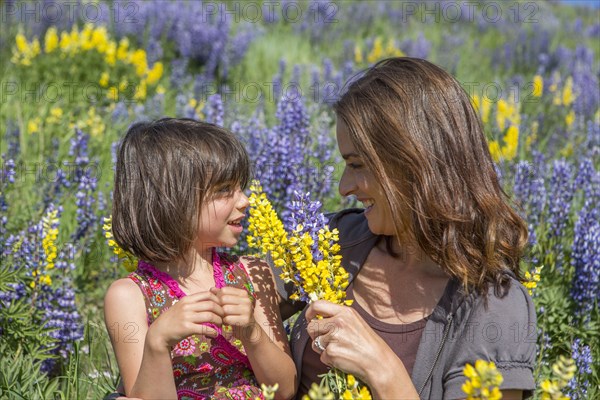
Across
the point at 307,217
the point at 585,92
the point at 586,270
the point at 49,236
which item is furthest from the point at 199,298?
the point at 585,92

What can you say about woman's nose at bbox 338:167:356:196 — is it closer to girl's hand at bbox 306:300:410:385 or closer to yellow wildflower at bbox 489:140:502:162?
girl's hand at bbox 306:300:410:385

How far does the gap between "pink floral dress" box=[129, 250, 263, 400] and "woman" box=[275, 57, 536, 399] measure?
0.56ft

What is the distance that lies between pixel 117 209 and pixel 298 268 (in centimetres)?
69

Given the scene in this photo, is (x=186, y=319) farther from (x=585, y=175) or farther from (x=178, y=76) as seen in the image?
(x=178, y=76)

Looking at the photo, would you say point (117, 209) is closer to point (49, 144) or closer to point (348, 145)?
point (348, 145)

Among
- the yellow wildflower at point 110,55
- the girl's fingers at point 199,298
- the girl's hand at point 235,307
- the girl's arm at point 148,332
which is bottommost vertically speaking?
the yellow wildflower at point 110,55

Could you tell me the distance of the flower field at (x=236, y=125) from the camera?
9.81ft

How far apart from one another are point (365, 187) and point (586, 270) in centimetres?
145

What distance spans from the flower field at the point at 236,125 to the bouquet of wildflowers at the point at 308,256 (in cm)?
7

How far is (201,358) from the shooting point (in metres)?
2.27

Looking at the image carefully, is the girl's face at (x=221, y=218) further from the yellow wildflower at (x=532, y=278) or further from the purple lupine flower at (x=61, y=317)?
the purple lupine flower at (x=61, y=317)

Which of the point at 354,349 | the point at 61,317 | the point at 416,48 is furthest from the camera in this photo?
Result: the point at 416,48

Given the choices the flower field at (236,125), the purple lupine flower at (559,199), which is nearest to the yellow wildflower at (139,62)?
the flower field at (236,125)

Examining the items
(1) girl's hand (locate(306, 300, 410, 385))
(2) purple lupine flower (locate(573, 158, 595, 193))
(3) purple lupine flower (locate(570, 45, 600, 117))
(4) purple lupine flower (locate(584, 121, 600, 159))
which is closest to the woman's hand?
(1) girl's hand (locate(306, 300, 410, 385))
